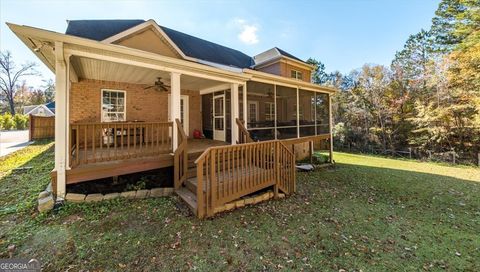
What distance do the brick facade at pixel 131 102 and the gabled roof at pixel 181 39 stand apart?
2.30m

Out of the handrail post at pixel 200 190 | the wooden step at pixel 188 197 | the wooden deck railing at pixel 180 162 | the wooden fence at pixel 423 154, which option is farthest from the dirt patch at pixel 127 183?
the wooden fence at pixel 423 154

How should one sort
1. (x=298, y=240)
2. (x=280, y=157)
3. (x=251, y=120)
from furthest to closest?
(x=251, y=120), (x=280, y=157), (x=298, y=240)

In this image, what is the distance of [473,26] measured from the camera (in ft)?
50.1

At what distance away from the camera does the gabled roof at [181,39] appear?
27.5ft

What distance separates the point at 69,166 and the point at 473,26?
25949 mm

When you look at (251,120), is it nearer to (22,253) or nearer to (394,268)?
(394,268)

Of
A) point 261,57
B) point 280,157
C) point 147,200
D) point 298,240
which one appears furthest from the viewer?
point 261,57

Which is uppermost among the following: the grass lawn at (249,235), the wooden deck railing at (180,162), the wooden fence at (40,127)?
the wooden fence at (40,127)

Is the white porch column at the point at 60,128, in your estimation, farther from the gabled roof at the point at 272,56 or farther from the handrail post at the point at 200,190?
the gabled roof at the point at 272,56

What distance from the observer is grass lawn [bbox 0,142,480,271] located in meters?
2.87

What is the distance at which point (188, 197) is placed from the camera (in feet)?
15.2

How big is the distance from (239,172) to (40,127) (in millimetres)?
16806

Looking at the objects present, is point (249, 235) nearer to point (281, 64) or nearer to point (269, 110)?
point (269, 110)

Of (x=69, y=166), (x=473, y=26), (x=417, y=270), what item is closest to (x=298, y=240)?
(x=417, y=270)
